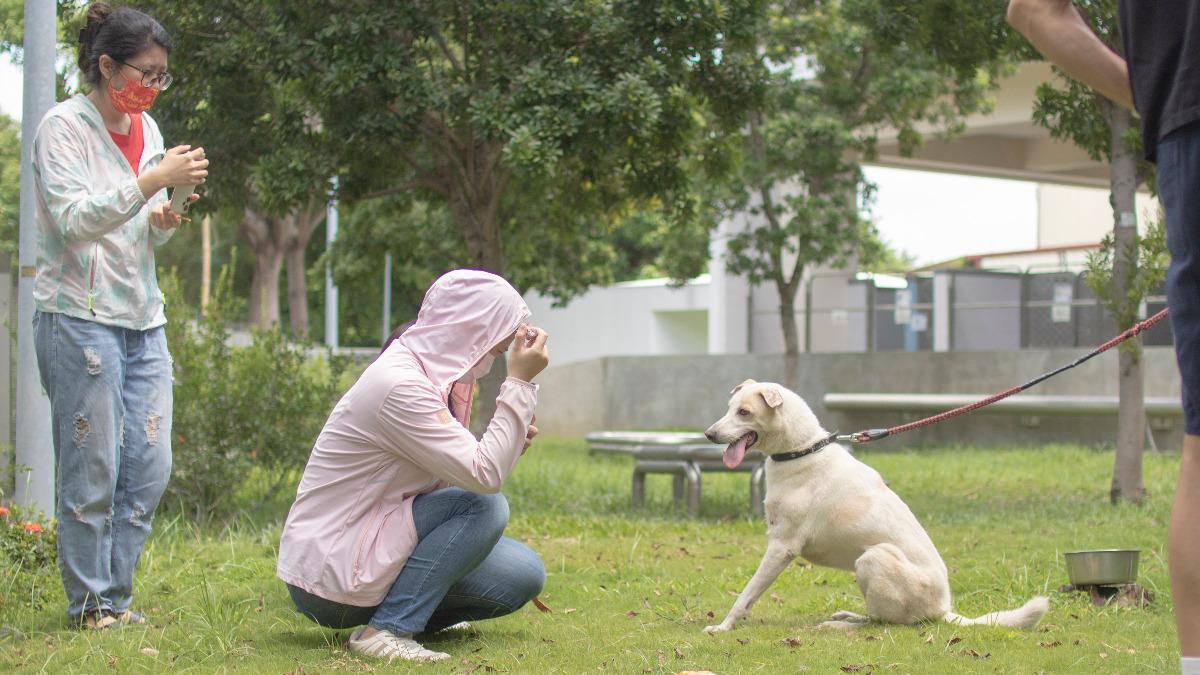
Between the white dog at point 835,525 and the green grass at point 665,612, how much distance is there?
0.40ft

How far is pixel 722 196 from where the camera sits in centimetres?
1780

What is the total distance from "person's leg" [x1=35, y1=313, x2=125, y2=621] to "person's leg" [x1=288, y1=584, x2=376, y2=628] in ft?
2.66

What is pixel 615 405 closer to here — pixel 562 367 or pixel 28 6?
pixel 562 367

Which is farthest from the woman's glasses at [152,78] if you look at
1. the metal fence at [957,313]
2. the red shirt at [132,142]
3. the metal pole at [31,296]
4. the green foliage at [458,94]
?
the metal fence at [957,313]

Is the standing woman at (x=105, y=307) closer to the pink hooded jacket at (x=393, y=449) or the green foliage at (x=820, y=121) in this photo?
the pink hooded jacket at (x=393, y=449)

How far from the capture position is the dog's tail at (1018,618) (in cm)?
447

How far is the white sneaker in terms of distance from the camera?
4.00 meters

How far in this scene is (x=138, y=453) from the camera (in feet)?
15.3

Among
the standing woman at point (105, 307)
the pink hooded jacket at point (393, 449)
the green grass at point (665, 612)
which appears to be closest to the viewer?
the pink hooded jacket at point (393, 449)

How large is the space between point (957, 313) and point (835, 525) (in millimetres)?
15657

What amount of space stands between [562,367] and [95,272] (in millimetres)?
19530

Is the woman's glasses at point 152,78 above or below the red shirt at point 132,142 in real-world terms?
above

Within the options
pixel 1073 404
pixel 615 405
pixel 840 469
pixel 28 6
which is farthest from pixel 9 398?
pixel 615 405

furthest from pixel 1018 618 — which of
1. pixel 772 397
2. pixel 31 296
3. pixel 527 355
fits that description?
→ pixel 31 296
